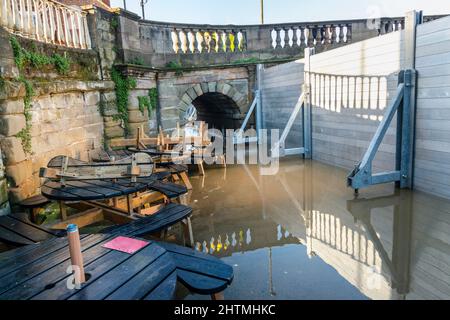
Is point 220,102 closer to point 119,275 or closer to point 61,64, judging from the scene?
point 61,64

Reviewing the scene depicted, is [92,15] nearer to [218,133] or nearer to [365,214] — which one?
[218,133]

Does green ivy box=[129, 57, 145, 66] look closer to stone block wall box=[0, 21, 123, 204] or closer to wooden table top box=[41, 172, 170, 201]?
stone block wall box=[0, 21, 123, 204]

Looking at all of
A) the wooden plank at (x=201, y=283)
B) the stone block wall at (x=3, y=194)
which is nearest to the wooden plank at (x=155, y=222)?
the wooden plank at (x=201, y=283)

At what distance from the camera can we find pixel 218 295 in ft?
8.11

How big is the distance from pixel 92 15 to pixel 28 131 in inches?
149

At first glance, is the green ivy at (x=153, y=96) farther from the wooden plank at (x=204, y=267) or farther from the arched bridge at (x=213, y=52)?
the wooden plank at (x=204, y=267)

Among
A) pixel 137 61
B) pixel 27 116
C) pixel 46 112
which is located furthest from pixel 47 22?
pixel 137 61

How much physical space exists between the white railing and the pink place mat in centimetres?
424

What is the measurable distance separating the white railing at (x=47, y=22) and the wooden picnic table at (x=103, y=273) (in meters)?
4.15

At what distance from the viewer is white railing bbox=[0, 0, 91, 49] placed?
17.0 feet

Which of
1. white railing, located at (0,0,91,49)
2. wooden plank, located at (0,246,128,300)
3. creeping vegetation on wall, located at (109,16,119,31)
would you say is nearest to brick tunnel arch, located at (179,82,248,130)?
creeping vegetation on wall, located at (109,16,119,31)

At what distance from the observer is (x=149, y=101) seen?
30.5ft

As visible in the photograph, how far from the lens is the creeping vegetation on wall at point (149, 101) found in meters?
9.01
